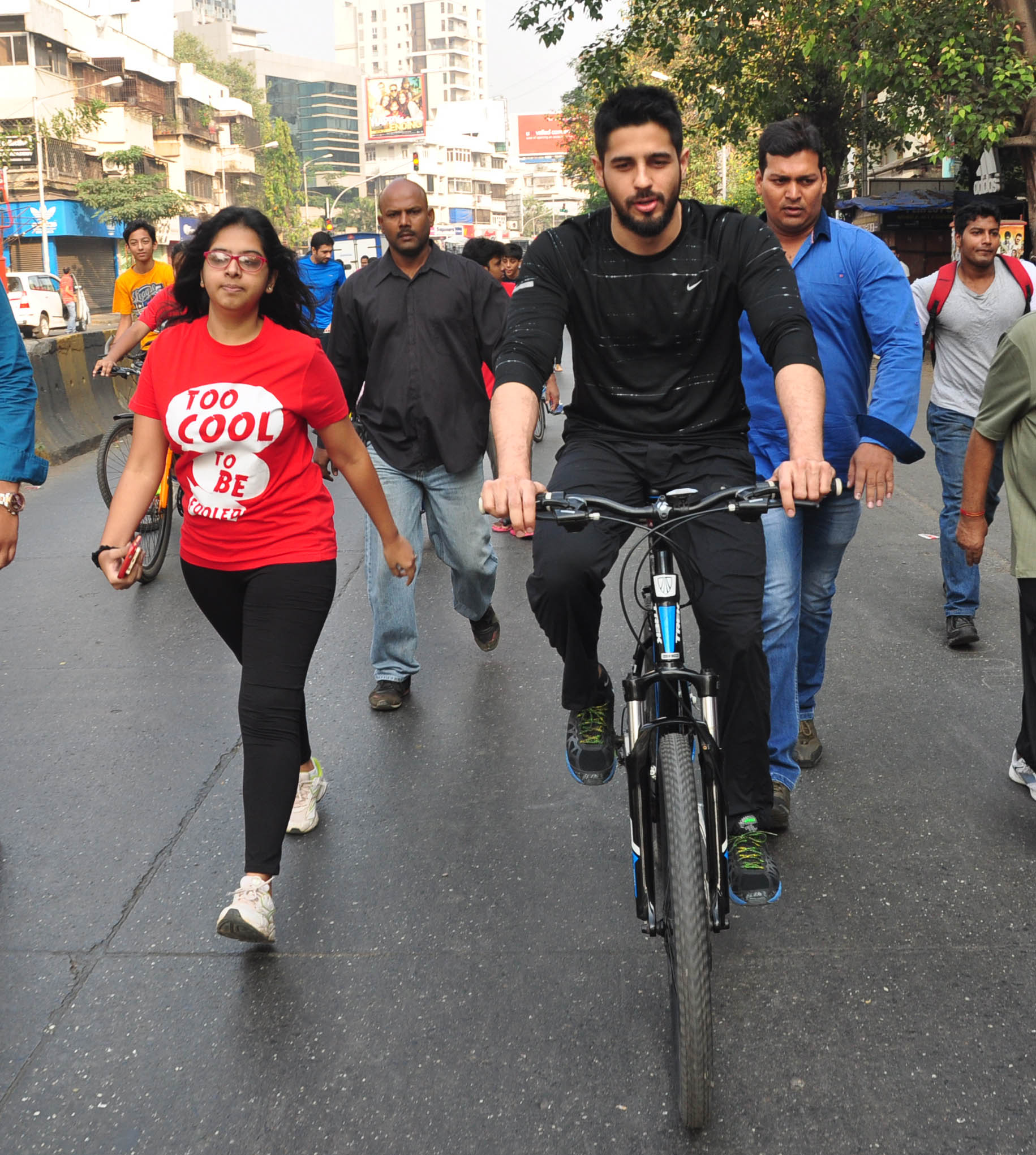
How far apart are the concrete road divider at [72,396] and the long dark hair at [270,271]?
970cm

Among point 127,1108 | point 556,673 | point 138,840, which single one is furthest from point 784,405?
point 556,673

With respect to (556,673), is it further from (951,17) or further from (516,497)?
(951,17)

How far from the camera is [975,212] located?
6277mm

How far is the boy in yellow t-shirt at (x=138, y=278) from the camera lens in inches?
396

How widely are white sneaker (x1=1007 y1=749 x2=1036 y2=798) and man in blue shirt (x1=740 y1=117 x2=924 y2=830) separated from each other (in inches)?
34.5

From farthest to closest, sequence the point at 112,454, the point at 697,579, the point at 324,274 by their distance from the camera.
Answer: the point at 324,274 → the point at 112,454 → the point at 697,579

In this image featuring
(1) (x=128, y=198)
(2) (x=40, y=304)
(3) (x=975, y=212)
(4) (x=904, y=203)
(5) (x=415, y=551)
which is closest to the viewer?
(5) (x=415, y=551)

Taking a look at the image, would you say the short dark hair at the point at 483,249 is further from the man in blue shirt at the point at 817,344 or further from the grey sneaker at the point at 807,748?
the man in blue shirt at the point at 817,344

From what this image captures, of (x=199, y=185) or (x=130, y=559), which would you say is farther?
(x=199, y=185)

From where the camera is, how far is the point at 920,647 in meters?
6.32

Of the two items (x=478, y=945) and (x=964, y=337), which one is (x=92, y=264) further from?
(x=478, y=945)

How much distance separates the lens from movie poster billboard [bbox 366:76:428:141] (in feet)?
576

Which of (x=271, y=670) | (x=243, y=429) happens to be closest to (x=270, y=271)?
(x=243, y=429)

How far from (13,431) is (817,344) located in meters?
2.37
